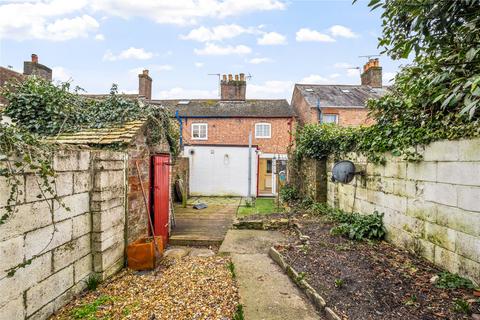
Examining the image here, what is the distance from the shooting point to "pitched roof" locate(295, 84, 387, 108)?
20234mm

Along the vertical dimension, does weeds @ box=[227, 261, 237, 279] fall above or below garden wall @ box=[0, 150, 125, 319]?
below

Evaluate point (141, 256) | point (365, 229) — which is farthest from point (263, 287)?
point (365, 229)

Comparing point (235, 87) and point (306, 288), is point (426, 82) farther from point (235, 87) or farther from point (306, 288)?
point (235, 87)

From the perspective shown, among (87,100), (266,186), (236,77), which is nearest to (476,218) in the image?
(87,100)

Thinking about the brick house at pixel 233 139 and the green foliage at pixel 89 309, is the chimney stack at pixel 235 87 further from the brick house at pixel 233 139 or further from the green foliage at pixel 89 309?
the green foliage at pixel 89 309

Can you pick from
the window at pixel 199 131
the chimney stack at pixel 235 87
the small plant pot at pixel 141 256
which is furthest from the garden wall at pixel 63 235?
the chimney stack at pixel 235 87

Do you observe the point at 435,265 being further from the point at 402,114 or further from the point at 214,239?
the point at 214,239

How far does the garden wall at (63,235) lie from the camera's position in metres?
2.87

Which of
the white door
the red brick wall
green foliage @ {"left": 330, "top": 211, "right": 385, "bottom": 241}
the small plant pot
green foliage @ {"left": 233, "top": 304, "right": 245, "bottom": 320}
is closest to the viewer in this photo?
green foliage @ {"left": 233, "top": 304, "right": 245, "bottom": 320}

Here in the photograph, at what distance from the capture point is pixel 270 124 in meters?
20.0

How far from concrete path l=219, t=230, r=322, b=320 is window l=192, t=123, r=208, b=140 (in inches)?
581

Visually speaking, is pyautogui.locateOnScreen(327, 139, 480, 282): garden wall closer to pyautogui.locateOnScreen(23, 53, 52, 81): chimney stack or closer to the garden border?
the garden border

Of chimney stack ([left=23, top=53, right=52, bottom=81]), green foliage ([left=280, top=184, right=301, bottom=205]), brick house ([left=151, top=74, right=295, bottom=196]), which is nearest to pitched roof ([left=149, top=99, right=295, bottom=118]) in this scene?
brick house ([left=151, top=74, right=295, bottom=196])

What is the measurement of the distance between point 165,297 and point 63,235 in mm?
1551
